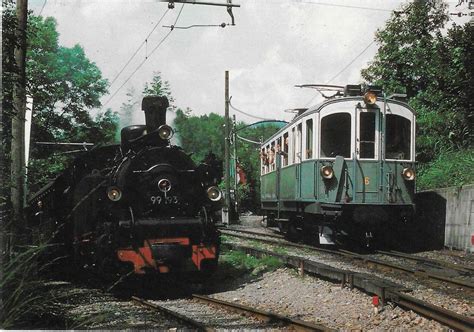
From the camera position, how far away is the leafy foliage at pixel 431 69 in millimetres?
11141

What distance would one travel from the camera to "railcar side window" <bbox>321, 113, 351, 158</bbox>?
11.8 m

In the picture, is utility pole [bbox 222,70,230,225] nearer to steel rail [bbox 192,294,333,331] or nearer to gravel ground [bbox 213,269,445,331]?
gravel ground [bbox 213,269,445,331]

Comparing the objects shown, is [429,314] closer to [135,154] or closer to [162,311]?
[162,311]

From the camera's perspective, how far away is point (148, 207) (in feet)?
27.6

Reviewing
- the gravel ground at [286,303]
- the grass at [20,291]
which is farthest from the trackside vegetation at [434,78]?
the grass at [20,291]

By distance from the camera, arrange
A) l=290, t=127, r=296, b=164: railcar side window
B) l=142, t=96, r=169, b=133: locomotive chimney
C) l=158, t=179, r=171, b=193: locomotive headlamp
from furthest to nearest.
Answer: l=290, t=127, r=296, b=164: railcar side window, l=142, t=96, r=169, b=133: locomotive chimney, l=158, t=179, r=171, b=193: locomotive headlamp

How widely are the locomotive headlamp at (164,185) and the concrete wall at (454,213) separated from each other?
655cm

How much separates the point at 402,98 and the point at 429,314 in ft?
23.6

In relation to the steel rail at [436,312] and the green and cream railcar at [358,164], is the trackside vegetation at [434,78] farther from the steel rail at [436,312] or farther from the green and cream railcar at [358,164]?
the steel rail at [436,312]

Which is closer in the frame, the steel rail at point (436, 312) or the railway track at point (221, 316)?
the steel rail at point (436, 312)

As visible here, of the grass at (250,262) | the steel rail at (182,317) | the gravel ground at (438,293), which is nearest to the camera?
the steel rail at (182,317)

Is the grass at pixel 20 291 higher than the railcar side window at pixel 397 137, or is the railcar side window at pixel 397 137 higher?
the railcar side window at pixel 397 137

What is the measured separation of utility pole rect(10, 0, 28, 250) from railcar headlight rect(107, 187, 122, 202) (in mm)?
1325

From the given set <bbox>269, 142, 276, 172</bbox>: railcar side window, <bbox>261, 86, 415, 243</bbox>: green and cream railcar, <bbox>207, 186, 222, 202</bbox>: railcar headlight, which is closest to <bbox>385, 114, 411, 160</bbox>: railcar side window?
<bbox>261, 86, 415, 243</bbox>: green and cream railcar
